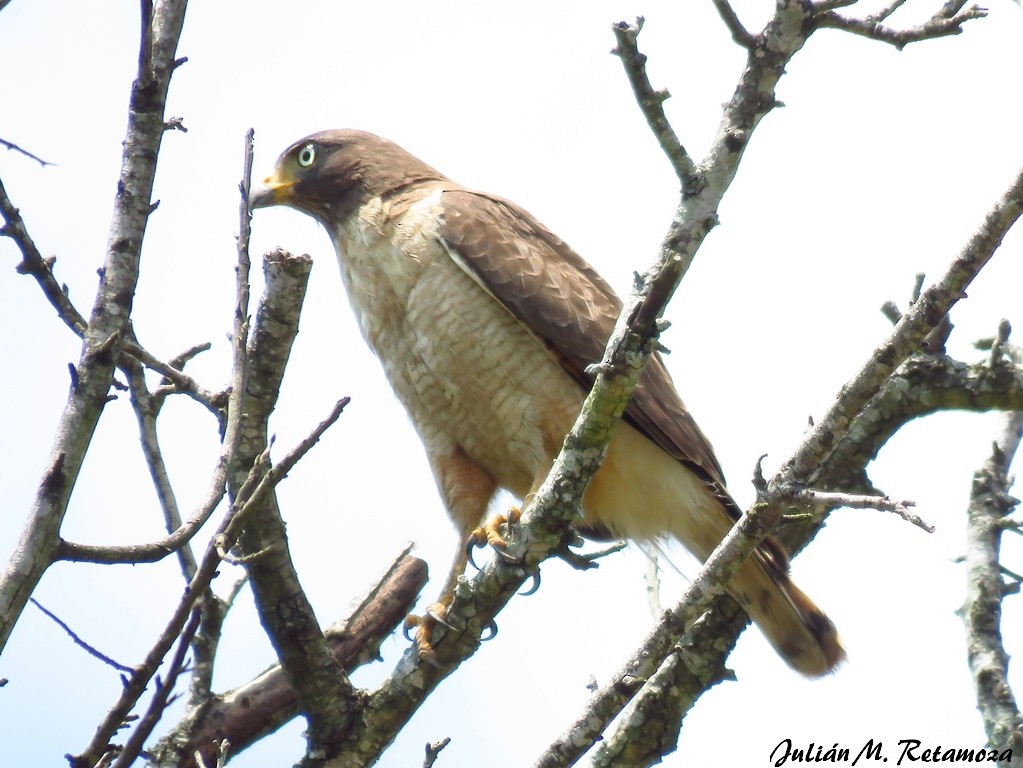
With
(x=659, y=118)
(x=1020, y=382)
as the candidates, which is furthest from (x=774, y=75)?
(x=1020, y=382)

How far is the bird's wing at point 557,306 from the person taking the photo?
4.86 m

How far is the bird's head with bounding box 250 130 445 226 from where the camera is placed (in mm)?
5637

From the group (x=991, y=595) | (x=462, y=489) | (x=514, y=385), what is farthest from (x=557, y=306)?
(x=991, y=595)

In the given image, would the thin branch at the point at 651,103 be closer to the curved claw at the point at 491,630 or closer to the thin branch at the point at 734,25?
the thin branch at the point at 734,25

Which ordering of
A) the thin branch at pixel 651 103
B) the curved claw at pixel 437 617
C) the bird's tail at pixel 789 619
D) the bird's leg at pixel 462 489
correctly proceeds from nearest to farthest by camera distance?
1. the thin branch at pixel 651 103
2. the curved claw at pixel 437 617
3. the bird's tail at pixel 789 619
4. the bird's leg at pixel 462 489

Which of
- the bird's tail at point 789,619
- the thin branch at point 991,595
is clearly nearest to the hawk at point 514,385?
the bird's tail at point 789,619

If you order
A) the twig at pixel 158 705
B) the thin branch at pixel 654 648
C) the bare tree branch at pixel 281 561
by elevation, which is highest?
the bare tree branch at pixel 281 561

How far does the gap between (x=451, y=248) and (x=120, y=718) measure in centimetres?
269

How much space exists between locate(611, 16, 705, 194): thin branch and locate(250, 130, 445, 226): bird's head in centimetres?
259

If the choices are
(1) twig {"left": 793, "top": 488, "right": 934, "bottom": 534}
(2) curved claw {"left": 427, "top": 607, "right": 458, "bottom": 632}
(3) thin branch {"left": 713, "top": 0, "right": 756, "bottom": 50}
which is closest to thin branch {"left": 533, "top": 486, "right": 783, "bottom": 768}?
(1) twig {"left": 793, "top": 488, "right": 934, "bottom": 534}

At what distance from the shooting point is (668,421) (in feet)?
16.2

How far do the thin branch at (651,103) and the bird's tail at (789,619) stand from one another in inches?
84.4

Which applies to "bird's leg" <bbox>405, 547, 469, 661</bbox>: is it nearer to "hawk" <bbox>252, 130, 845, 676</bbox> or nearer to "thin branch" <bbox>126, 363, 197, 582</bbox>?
"hawk" <bbox>252, 130, 845, 676</bbox>

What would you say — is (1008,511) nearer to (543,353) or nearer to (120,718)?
(543,353)
